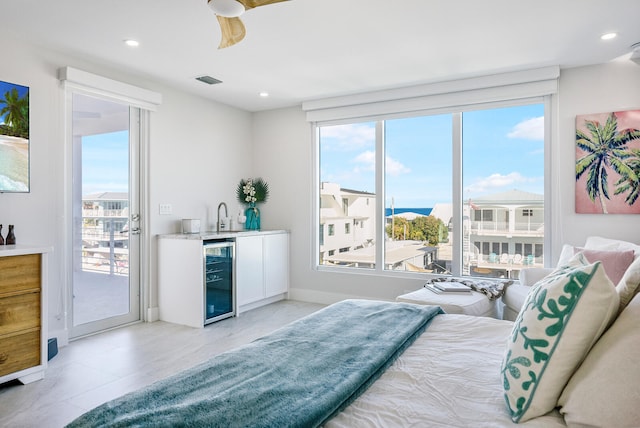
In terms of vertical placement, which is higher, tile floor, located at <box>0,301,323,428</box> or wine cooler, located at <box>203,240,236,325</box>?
wine cooler, located at <box>203,240,236,325</box>

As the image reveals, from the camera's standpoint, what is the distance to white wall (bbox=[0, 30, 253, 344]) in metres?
3.28

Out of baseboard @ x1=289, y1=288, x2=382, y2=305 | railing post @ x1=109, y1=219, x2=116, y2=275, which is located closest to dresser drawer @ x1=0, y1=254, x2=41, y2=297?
railing post @ x1=109, y1=219, x2=116, y2=275

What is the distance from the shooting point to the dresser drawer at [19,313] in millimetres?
2613

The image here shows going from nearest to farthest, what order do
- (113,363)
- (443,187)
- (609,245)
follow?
(113,363) → (609,245) → (443,187)

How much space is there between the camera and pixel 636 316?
3.59 feet

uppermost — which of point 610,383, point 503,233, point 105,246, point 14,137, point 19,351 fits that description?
point 14,137

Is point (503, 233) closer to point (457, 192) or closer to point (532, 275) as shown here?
point (457, 192)

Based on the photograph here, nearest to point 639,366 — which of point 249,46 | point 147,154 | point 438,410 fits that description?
point 438,410

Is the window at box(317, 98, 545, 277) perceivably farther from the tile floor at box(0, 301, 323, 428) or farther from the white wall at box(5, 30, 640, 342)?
the tile floor at box(0, 301, 323, 428)

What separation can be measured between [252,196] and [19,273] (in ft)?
9.64

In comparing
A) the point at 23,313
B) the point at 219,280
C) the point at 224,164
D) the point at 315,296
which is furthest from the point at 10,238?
the point at 315,296

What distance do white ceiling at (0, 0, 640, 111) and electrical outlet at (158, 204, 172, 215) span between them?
4.32ft

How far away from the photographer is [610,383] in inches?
39.9

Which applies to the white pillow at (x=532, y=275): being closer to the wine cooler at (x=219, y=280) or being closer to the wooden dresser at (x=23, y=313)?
the wine cooler at (x=219, y=280)
